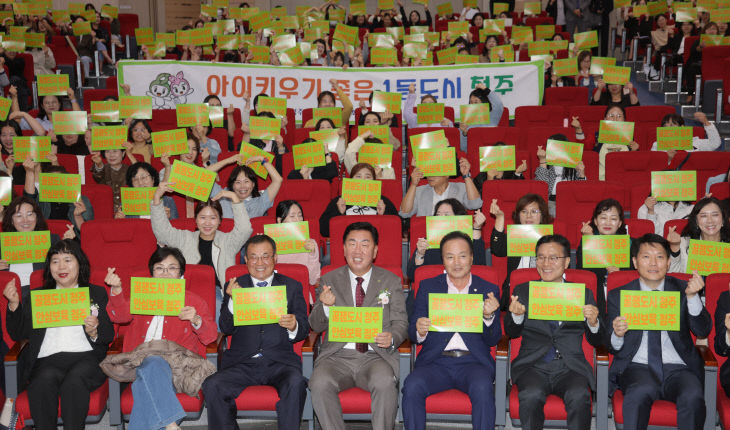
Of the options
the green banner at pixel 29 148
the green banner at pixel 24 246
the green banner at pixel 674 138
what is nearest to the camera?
the green banner at pixel 24 246

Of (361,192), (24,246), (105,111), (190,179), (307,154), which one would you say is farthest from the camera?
(105,111)

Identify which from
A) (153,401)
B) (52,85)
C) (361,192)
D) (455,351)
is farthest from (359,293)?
(52,85)

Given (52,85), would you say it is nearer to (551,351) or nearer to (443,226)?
(443,226)

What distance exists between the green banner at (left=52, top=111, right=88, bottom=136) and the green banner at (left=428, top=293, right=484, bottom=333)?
4533mm

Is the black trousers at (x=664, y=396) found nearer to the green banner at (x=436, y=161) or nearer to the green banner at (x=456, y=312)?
the green banner at (x=456, y=312)

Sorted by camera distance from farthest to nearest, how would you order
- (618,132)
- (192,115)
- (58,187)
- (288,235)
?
(192,115), (618,132), (58,187), (288,235)

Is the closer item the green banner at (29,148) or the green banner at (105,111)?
the green banner at (29,148)

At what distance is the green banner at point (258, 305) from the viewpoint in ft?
13.9

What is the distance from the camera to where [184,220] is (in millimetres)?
5539

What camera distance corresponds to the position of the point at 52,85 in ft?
27.1

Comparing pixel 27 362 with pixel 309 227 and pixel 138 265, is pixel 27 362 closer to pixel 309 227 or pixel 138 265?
pixel 138 265

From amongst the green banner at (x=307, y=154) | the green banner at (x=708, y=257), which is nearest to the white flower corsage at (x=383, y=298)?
the green banner at (x=708, y=257)

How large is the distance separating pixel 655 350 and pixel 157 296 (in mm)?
2664

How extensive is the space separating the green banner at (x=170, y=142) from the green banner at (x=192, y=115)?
0.94 metres
